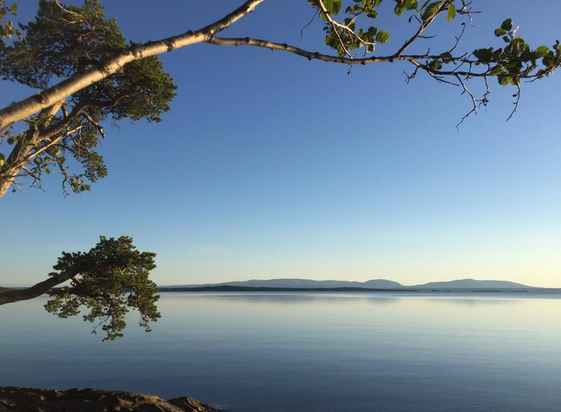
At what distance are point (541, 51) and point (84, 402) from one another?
63.9 ft

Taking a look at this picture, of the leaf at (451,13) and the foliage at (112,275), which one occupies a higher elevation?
the leaf at (451,13)

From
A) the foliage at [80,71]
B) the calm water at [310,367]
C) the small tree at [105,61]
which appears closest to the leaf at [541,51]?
the small tree at [105,61]

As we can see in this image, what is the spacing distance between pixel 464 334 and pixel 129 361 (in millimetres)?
41671

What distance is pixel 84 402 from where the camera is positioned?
50.9 feet

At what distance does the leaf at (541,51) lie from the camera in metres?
5.46

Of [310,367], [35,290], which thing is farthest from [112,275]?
[310,367]

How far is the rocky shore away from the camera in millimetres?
14812

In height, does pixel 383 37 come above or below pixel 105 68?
above

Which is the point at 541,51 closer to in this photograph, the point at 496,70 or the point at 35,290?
the point at 496,70

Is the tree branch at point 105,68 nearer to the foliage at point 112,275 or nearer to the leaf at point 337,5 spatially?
the leaf at point 337,5

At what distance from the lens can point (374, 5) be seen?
254 inches

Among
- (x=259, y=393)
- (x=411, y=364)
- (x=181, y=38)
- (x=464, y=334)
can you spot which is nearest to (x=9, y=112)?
(x=181, y=38)

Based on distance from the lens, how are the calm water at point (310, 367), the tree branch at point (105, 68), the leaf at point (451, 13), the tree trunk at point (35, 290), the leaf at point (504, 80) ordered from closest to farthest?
the tree branch at point (105, 68), the leaf at point (451, 13), the leaf at point (504, 80), the tree trunk at point (35, 290), the calm water at point (310, 367)

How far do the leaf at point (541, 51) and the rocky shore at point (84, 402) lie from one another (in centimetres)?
1782
